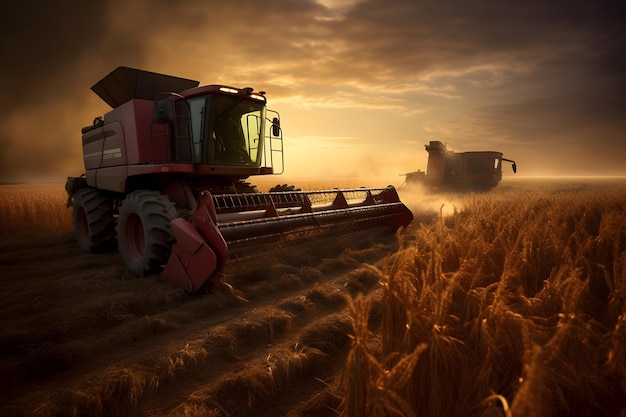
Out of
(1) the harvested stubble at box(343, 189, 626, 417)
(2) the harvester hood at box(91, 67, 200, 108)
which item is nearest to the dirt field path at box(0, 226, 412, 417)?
(1) the harvested stubble at box(343, 189, 626, 417)

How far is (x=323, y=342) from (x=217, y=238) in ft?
5.80

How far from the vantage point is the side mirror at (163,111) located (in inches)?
204

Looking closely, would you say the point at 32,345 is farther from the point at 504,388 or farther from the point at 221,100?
the point at 221,100

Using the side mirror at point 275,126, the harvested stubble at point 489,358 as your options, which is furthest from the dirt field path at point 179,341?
the side mirror at point 275,126

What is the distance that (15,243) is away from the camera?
7.73m

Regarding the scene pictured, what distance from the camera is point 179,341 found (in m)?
2.98

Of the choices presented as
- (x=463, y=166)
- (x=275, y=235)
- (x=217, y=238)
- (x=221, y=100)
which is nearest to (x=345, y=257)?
(x=275, y=235)

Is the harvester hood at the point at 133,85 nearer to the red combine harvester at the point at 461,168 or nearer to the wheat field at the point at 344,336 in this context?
the wheat field at the point at 344,336

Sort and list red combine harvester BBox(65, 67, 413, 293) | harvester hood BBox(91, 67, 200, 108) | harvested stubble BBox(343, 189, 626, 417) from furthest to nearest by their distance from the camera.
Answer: harvester hood BBox(91, 67, 200, 108) < red combine harvester BBox(65, 67, 413, 293) < harvested stubble BBox(343, 189, 626, 417)

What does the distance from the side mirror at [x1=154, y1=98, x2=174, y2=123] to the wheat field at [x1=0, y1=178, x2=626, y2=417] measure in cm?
243

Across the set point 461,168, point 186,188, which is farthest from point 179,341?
point 461,168

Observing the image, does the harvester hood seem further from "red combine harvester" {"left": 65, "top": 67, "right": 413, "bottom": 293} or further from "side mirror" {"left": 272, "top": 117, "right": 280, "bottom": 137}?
"side mirror" {"left": 272, "top": 117, "right": 280, "bottom": 137}

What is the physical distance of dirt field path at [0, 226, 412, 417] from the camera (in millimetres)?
2256

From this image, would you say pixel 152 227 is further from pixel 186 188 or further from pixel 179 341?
pixel 179 341
